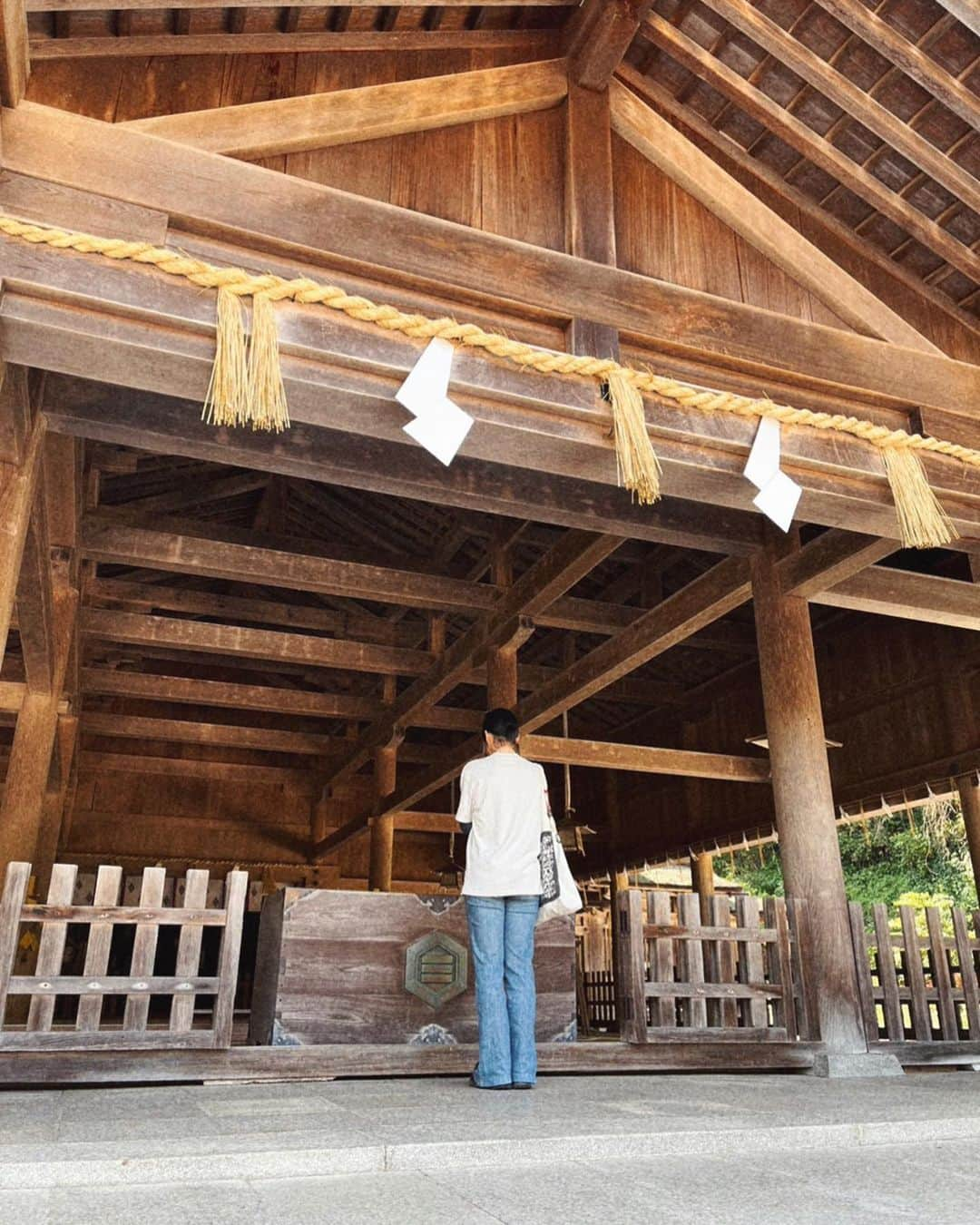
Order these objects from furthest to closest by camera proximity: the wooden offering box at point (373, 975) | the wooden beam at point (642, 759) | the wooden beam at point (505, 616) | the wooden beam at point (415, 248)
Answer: the wooden beam at point (642, 759) → the wooden beam at point (505, 616) → the wooden offering box at point (373, 975) → the wooden beam at point (415, 248)

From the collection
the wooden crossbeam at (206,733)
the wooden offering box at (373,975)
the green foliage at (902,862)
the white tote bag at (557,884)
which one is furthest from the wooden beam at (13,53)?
the green foliage at (902,862)

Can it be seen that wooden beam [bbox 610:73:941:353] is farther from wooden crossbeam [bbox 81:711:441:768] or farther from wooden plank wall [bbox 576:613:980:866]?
wooden crossbeam [bbox 81:711:441:768]

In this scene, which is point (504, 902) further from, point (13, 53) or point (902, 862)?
point (902, 862)

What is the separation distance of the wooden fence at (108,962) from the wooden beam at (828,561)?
3.20m

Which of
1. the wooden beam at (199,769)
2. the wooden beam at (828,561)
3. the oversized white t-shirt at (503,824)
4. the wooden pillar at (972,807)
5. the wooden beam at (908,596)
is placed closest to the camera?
the oversized white t-shirt at (503,824)

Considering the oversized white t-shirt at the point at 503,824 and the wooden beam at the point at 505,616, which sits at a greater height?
the wooden beam at the point at 505,616

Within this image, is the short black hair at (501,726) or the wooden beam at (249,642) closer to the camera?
the short black hair at (501,726)

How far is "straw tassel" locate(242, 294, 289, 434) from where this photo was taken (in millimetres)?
2797

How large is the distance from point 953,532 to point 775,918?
199 cm

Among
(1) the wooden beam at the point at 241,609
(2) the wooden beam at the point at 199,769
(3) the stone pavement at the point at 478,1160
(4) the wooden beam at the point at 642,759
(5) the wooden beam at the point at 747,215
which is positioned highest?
(5) the wooden beam at the point at 747,215

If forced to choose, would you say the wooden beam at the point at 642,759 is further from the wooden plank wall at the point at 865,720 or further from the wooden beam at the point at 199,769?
the wooden beam at the point at 199,769

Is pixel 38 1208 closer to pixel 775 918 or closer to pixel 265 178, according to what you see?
pixel 265 178

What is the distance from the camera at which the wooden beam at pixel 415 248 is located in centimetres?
297

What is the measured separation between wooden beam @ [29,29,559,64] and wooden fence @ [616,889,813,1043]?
→ 12.5 ft
